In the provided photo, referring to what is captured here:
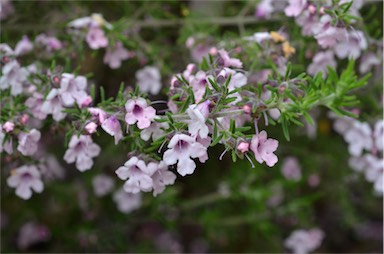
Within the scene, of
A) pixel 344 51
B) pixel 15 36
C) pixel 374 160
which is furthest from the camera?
pixel 15 36

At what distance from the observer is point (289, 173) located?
2.45 metres

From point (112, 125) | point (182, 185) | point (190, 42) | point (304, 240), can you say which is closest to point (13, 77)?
point (112, 125)

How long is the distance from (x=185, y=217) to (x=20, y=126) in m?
1.27

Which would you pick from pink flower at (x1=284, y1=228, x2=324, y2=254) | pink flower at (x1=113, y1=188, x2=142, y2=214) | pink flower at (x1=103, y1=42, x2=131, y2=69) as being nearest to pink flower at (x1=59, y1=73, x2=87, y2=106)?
pink flower at (x1=103, y1=42, x2=131, y2=69)

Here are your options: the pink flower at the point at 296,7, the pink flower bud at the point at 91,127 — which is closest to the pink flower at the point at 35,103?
the pink flower bud at the point at 91,127

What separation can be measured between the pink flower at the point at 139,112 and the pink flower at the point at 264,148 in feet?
0.84

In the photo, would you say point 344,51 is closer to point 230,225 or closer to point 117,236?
point 230,225

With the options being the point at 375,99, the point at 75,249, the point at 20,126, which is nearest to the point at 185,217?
the point at 75,249

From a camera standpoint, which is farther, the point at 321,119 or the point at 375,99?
the point at 321,119

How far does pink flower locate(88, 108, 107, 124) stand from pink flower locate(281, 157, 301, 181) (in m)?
1.34

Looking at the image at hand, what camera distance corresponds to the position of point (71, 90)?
147cm

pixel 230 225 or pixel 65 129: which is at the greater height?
pixel 65 129

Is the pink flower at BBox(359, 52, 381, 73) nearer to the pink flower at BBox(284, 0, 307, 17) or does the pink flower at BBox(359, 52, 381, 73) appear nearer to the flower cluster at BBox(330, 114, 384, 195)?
the flower cluster at BBox(330, 114, 384, 195)

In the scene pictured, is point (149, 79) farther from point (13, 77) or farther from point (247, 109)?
point (247, 109)
